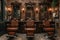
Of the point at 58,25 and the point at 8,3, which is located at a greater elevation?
the point at 8,3

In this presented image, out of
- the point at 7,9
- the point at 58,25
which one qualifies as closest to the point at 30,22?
the point at 58,25

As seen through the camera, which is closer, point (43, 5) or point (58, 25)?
point (58, 25)

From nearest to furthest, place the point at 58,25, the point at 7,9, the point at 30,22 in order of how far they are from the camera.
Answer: the point at 30,22
the point at 58,25
the point at 7,9

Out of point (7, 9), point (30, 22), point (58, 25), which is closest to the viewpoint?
point (30, 22)

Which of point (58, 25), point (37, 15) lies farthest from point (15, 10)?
point (58, 25)

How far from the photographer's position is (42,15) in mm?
26266

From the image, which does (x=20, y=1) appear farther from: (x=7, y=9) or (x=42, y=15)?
(x=42, y=15)

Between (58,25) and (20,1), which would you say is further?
(20,1)

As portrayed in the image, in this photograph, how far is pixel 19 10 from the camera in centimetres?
2609

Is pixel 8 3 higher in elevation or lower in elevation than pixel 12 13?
higher

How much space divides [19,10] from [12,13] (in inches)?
47.7

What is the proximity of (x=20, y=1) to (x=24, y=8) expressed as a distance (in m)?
1.32

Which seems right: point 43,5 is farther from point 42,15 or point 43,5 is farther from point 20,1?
point 20,1

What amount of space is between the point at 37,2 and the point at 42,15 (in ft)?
7.23
